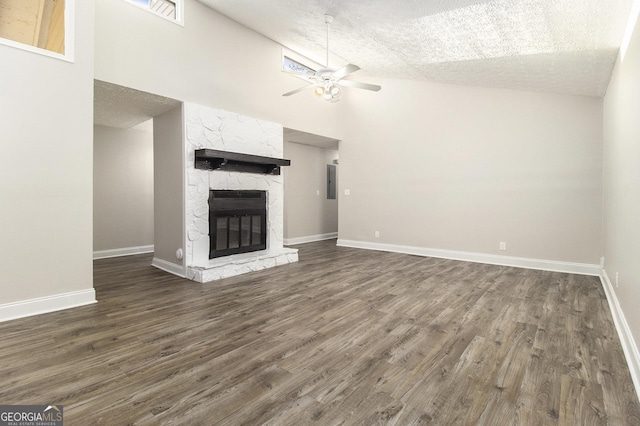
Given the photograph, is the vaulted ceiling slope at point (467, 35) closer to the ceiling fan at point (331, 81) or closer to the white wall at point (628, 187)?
the white wall at point (628, 187)

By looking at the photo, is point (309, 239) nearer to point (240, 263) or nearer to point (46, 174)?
point (240, 263)

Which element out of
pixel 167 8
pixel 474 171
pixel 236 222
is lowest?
pixel 236 222

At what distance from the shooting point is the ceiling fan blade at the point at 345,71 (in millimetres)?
3555

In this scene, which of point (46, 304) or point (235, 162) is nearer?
point (46, 304)

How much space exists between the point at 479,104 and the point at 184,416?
5.85 metres

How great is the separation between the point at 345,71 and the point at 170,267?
3609 millimetres

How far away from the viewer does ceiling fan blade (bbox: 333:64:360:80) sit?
3.55 m

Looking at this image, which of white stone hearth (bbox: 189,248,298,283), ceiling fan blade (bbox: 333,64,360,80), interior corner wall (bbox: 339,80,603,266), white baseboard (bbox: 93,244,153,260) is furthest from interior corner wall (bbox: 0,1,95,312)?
interior corner wall (bbox: 339,80,603,266)

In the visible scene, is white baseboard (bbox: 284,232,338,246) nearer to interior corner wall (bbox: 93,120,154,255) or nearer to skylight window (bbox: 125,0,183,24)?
interior corner wall (bbox: 93,120,154,255)

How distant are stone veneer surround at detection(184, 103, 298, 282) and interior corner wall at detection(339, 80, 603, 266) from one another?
226 cm

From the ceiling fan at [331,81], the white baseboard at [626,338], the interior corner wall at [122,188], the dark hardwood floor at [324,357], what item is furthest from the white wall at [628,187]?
the interior corner wall at [122,188]

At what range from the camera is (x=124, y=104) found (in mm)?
4270

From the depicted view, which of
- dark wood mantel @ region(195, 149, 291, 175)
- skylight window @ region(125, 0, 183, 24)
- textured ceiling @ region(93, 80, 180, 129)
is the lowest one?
dark wood mantel @ region(195, 149, 291, 175)

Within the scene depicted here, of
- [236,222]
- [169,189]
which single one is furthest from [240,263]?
[169,189]
